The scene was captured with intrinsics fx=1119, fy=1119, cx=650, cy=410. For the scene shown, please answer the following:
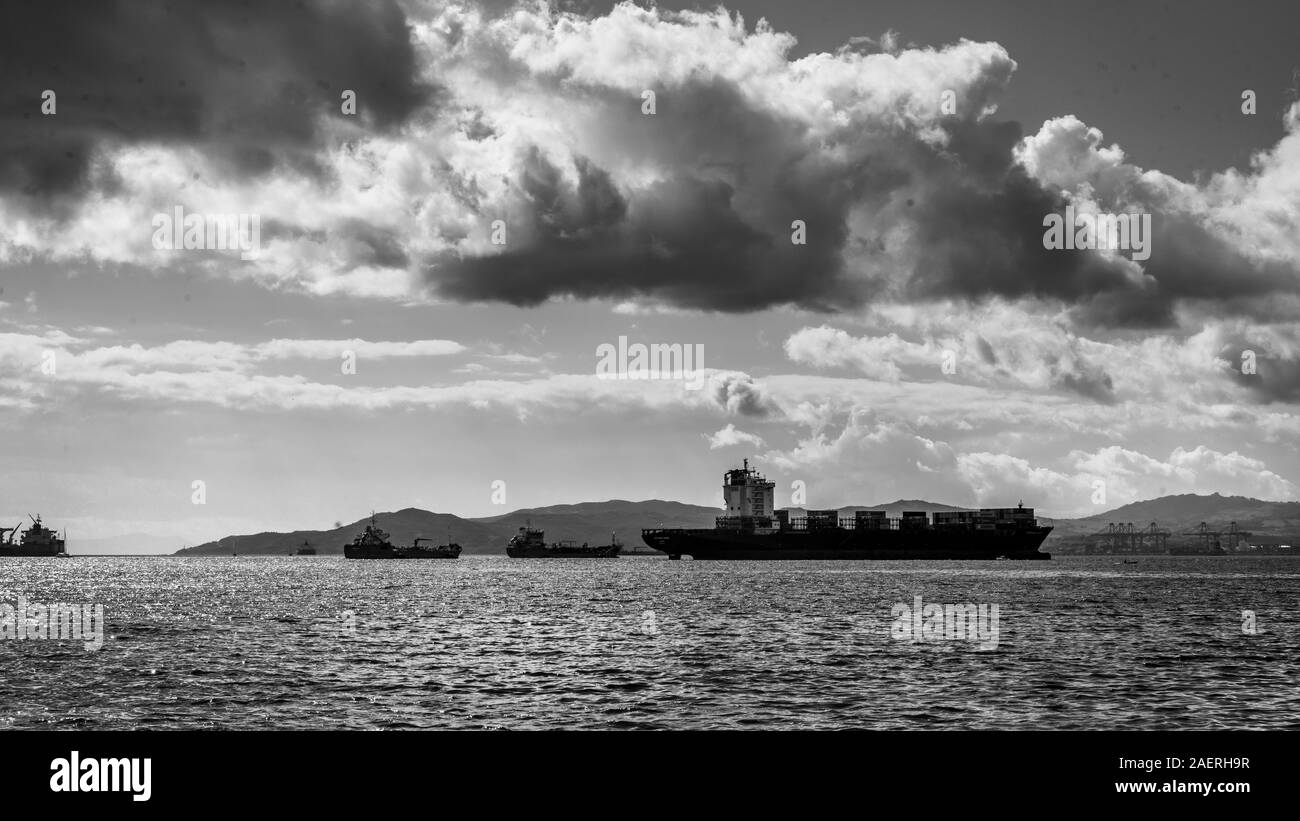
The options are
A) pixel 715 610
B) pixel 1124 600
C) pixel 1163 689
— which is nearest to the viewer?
pixel 1163 689

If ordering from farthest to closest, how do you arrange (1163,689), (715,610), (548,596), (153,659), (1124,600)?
(548,596), (1124,600), (715,610), (153,659), (1163,689)

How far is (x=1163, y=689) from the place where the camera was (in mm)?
42781
